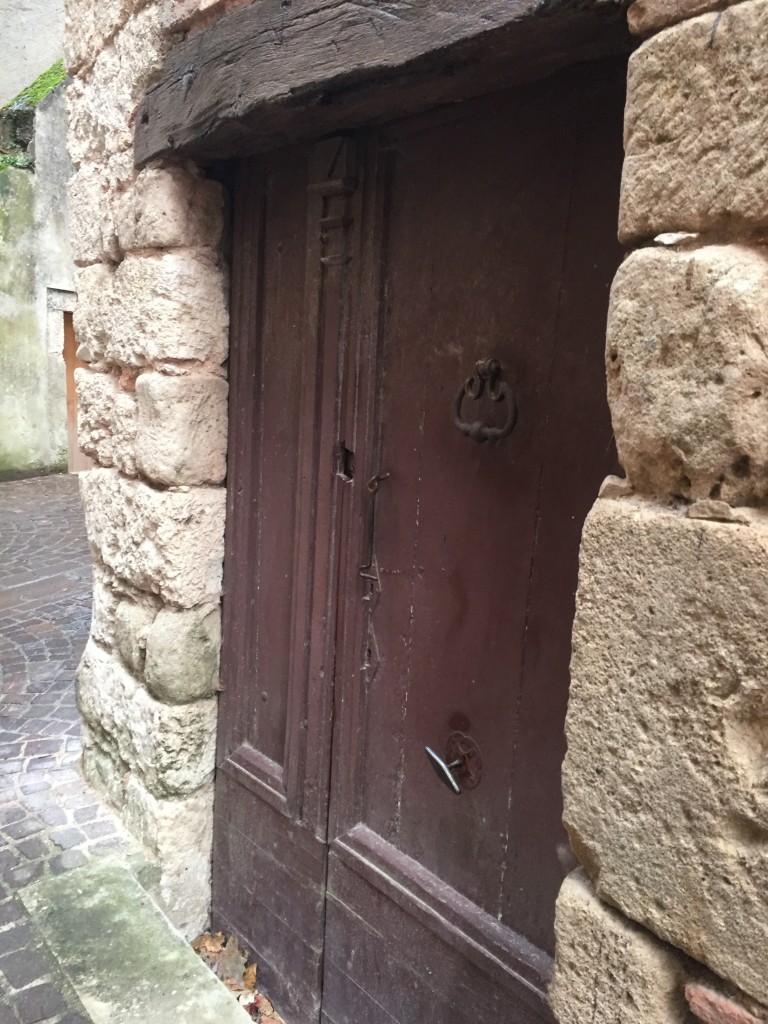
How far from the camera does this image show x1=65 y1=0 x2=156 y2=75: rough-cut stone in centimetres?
230

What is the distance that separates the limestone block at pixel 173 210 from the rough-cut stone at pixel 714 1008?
2179 mm

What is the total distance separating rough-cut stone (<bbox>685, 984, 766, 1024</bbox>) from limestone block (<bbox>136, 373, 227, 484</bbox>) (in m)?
1.85

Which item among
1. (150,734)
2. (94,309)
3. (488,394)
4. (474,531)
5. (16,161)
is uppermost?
(16,161)

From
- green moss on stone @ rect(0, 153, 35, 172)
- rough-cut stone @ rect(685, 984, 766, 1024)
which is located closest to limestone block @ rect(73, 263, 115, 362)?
rough-cut stone @ rect(685, 984, 766, 1024)

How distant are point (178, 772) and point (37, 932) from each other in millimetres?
582

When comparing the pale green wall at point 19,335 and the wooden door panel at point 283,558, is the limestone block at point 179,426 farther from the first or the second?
the pale green wall at point 19,335

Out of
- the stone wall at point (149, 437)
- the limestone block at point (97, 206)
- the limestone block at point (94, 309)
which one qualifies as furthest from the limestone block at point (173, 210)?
the limestone block at point (94, 309)

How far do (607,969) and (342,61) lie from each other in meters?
1.73

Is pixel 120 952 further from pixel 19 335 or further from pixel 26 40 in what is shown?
pixel 26 40

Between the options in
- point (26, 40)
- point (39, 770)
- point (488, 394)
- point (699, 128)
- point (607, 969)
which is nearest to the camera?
point (699, 128)

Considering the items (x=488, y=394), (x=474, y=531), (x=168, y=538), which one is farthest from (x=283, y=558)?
(x=488, y=394)

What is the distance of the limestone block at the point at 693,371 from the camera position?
37.3 inches

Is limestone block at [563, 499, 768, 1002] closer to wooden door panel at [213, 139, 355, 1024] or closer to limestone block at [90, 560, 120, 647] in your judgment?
wooden door panel at [213, 139, 355, 1024]

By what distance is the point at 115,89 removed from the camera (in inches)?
→ 93.5
